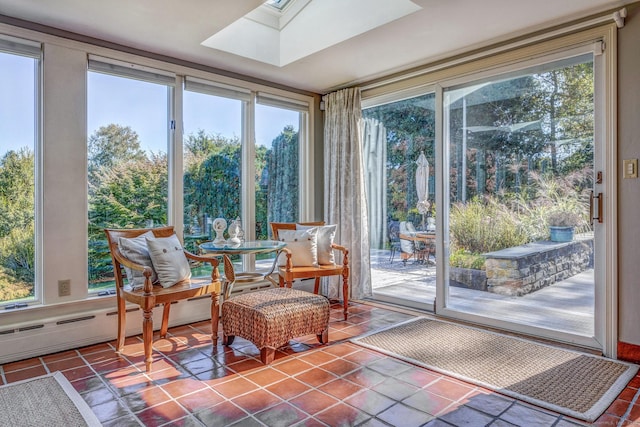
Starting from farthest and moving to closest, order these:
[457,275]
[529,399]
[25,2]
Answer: [457,275], [25,2], [529,399]

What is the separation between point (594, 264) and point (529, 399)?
4.15 feet

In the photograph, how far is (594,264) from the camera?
2.85m

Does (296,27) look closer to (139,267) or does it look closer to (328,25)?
(328,25)

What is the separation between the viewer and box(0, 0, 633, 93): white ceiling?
8.52ft

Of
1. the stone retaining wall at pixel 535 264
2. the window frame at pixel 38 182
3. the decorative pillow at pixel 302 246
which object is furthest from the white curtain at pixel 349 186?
the window frame at pixel 38 182

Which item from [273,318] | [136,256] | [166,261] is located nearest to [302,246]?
[273,318]

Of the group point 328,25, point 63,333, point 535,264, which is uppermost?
point 328,25

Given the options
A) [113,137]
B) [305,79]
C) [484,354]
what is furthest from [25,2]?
[484,354]

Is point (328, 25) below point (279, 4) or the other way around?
below

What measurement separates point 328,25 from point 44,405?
318 cm

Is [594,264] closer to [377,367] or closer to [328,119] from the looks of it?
[377,367]

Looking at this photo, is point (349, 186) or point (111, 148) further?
point (349, 186)

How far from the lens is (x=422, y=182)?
390 cm

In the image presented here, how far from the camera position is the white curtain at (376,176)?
4.26 m
